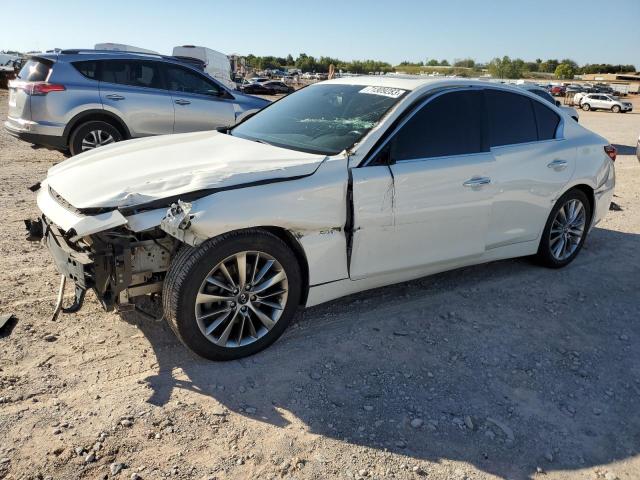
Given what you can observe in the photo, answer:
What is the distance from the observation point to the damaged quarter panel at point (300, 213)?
3.04 meters

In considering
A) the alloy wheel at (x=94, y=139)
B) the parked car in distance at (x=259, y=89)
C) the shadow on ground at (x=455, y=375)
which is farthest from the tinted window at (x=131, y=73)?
the parked car in distance at (x=259, y=89)

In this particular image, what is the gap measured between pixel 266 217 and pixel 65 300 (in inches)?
73.1

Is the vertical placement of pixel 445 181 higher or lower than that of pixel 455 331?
higher

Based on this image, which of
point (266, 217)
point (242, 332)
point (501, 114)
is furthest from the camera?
point (501, 114)

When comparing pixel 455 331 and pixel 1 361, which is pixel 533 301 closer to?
pixel 455 331

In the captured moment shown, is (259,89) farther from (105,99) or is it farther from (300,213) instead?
(300,213)

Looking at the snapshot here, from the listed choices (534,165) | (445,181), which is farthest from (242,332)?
(534,165)

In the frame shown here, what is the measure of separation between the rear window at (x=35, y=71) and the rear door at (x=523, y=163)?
662cm

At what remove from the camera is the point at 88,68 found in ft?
27.5

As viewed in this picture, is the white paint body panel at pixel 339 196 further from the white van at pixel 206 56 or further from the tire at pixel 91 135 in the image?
the white van at pixel 206 56

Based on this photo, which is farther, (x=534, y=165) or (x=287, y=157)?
(x=534, y=165)

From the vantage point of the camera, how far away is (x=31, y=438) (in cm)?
266

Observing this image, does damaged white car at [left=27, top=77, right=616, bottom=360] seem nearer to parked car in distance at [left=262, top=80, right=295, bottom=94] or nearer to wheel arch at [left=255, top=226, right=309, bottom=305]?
wheel arch at [left=255, top=226, right=309, bottom=305]

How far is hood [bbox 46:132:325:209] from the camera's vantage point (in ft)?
10.3
